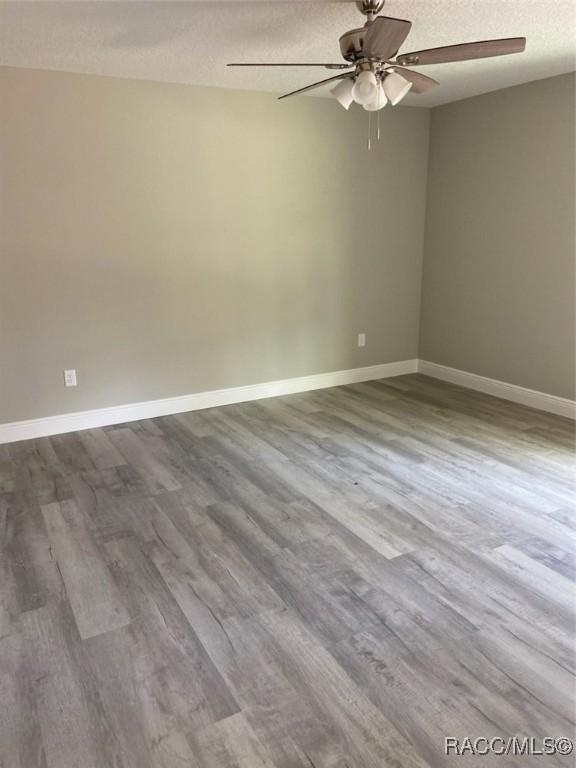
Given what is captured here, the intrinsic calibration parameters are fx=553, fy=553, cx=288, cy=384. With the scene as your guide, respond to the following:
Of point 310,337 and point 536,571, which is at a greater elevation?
point 310,337

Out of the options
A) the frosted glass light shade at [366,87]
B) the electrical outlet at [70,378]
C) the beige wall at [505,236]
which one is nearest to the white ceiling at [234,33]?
the frosted glass light shade at [366,87]

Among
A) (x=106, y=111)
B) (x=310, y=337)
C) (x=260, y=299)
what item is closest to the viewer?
(x=106, y=111)

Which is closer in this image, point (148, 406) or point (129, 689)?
point (129, 689)

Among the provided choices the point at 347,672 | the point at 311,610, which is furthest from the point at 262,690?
the point at 311,610

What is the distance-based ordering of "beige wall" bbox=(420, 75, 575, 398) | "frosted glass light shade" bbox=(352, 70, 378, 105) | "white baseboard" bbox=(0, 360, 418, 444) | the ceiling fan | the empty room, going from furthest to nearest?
"beige wall" bbox=(420, 75, 575, 398) < "white baseboard" bbox=(0, 360, 418, 444) < "frosted glass light shade" bbox=(352, 70, 378, 105) < the ceiling fan < the empty room

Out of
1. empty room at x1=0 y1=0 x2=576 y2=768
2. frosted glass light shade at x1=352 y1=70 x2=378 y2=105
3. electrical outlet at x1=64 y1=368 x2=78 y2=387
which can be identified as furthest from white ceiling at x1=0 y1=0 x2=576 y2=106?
electrical outlet at x1=64 y1=368 x2=78 y2=387

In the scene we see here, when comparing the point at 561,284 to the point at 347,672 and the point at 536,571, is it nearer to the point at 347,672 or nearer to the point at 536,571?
the point at 536,571

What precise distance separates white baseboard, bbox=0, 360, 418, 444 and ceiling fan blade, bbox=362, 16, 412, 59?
2.78 m

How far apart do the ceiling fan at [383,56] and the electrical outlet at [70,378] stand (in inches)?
93.4

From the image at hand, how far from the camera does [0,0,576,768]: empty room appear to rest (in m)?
1.68

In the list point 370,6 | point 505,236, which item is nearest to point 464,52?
point 370,6

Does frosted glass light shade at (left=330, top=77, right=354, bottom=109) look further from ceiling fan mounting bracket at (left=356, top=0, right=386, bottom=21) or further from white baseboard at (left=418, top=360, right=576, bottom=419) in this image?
white baseboard at (left=418, top=360, right=576, bottom=419)

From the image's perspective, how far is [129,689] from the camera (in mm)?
1689

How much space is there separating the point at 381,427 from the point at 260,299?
142 cm
